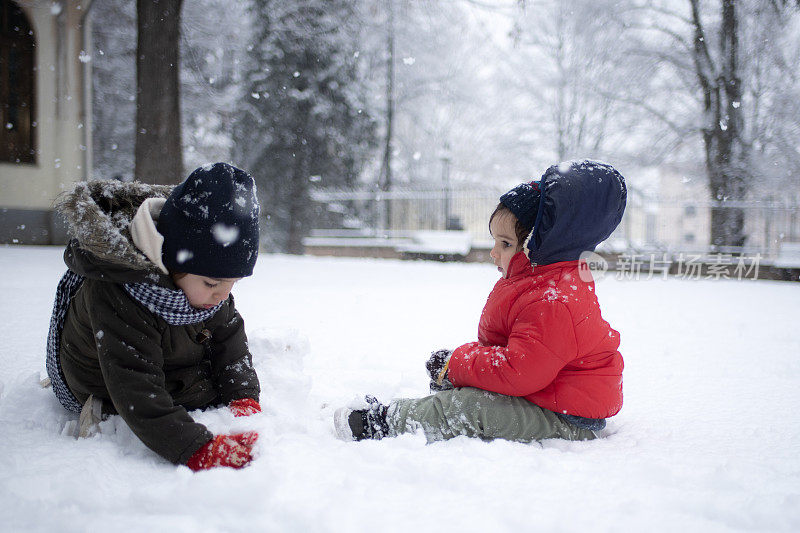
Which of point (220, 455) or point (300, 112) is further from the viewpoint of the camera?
point (300, 112)

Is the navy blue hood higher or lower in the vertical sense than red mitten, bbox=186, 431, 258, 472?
higher

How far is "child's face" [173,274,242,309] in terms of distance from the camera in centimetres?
159

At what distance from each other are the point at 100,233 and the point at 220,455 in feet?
2.23

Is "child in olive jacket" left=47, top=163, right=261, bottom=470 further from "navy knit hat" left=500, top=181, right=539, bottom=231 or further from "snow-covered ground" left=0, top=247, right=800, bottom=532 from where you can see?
"navy knit hat" left=500, top=181, right=539, bottom=231

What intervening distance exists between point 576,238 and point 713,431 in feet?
2.93

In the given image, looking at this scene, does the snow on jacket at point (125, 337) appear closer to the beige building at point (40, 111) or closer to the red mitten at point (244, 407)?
the red mitten at point (244, 407)

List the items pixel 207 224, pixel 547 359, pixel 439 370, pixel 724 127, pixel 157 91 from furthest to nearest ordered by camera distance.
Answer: pixel 724 127
pixel 157 91
pixel 439 370
pixel 547 359
pixel 207 224

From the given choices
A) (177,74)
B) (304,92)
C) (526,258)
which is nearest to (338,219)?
(304,92)

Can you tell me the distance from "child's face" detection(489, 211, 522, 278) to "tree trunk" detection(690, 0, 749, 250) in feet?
35.8

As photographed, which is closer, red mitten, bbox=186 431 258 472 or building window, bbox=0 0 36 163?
red mitten, bbox=186 431 258 472

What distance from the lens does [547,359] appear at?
1678 millimetres

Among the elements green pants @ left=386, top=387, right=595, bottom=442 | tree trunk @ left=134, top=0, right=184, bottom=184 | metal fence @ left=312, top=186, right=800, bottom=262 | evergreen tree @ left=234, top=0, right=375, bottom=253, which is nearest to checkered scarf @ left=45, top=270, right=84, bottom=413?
green pants @ left=386, top=387, right=595, bottom=442

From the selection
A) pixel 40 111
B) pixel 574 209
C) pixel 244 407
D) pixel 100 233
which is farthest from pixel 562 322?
pixel 40 111

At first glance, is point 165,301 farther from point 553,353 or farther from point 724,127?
point 724,127
